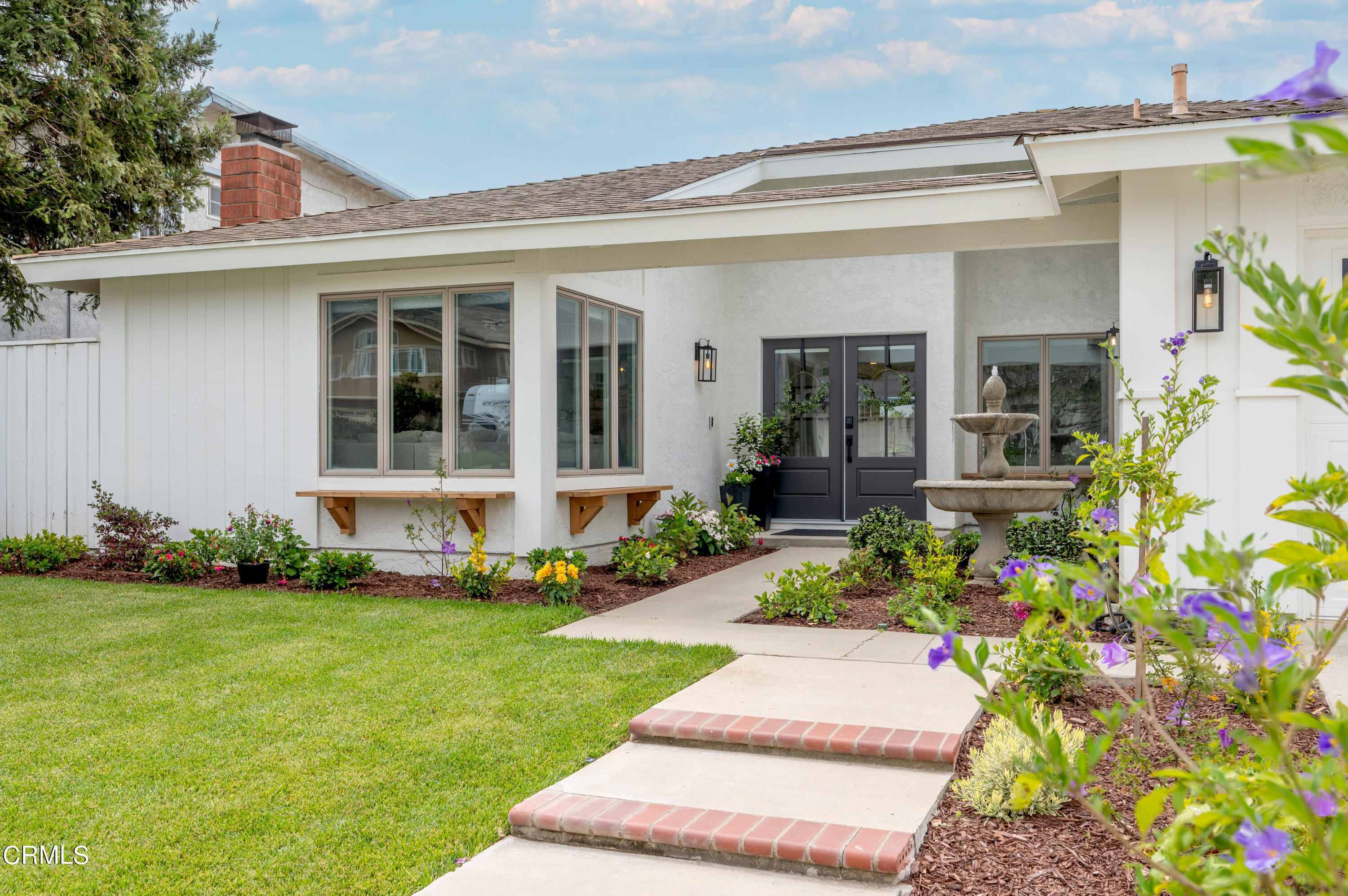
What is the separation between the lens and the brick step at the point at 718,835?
2.83 m

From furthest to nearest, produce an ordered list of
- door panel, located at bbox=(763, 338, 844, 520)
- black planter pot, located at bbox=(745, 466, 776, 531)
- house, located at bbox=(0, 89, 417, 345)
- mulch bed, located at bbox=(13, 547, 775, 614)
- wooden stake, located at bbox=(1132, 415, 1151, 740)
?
house, located at bbox=(0, 89, 417, 345)
door panel, located at bbox=(763, 338, 844, 520)
black planter pot, located at bbox=(745, 466, 776, 531)
mulch bed, located at bbox=(13, 547, 775, 614)
wooden stake, located at bbox=(1132, 415, 1151, 740)

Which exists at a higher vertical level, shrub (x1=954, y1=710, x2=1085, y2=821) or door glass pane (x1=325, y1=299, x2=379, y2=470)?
door glass pane (x1=325, y1=299, x2=379, y2=470)

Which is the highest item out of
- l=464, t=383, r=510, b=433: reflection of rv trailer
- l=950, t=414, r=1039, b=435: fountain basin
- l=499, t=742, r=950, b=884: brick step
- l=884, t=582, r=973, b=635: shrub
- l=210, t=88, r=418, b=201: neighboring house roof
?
l=210, t=88, r=418, b=201: neighboring house roof

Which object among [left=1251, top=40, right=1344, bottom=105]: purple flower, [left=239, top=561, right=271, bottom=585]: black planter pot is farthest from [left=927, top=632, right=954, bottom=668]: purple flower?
[left=239, top=561, right=271, bottom=585]: black planter pot

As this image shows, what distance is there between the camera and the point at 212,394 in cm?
845

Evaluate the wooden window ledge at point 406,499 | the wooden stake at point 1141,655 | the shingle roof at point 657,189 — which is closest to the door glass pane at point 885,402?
the shingle roof at point 657,189

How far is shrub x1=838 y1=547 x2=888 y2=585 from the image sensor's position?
7.38 meters

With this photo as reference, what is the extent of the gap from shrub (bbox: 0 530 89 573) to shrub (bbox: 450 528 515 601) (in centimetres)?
353

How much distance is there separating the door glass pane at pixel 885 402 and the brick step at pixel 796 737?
25.0 ft

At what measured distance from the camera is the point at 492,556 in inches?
305

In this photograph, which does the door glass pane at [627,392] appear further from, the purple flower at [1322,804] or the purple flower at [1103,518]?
the purple flower at [1322,804]

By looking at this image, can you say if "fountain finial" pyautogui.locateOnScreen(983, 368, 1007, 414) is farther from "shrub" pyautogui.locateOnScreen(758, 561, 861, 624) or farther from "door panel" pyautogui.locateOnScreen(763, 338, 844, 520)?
"door panel" pyautogui.locateOnScreen(763, 338, 844, 520)

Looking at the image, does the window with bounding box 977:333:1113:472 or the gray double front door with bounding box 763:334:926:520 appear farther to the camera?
the gray double front door with bounding box 763:334:926:520

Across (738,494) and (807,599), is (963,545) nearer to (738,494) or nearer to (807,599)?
(807,599)
